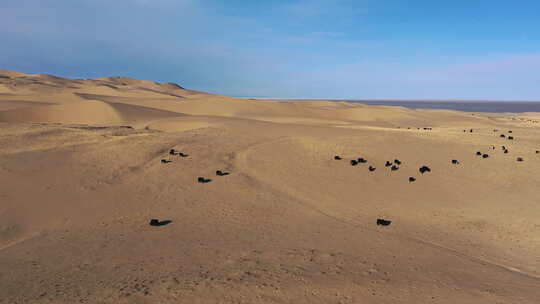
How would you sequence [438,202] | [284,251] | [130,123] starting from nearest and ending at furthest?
[284,251] → [438,202] → [130,123]

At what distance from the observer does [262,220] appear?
9.30 m

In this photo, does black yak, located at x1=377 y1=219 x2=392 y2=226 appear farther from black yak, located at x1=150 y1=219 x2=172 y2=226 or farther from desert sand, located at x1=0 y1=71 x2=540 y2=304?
black yak, located at x1=150 y1=219 x2=172 y2=226

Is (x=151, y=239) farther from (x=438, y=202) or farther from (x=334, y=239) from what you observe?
(x=438, y=202)

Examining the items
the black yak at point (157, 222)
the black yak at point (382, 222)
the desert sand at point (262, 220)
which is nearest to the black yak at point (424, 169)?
the desert sand at point (262, 220)

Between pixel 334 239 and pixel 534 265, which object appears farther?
pixel 334 239

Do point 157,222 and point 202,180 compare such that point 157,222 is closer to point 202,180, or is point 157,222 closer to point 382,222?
point 202,180

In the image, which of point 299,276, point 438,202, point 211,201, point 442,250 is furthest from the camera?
point 438,202

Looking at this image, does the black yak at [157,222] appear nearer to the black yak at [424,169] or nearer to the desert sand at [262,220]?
the desert sand at [262,220]

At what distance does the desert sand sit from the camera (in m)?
5.95

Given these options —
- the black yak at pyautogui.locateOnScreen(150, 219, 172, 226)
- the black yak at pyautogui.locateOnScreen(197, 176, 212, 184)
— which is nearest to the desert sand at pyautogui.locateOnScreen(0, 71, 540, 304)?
the black yak at pyautogui.locateOnScreen(150, 219, 172, 226)

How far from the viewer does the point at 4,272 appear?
6.39 metres

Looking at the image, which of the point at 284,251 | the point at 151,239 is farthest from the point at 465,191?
the point at 151,239

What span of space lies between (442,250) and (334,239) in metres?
Answer: 2.28

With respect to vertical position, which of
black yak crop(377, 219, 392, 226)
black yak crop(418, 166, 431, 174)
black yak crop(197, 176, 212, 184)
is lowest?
black yak crop(377, 219, 392, 226)
